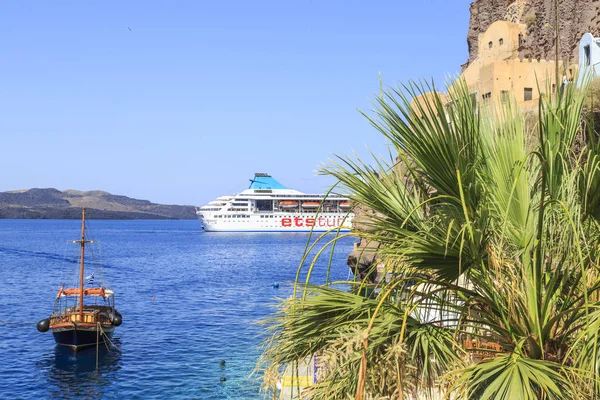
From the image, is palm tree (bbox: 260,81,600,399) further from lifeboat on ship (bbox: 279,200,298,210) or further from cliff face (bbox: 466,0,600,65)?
lifeboat on ship (bbox: 279,200,298,210)

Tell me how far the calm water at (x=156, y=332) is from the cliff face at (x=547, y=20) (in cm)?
2575

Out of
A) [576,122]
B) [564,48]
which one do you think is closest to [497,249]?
[576,122]

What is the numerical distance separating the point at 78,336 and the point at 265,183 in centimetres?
11781

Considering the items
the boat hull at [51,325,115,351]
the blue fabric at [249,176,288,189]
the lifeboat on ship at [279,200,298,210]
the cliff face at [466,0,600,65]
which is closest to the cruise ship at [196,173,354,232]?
the lifeboat on ship at [279,200,298,210]

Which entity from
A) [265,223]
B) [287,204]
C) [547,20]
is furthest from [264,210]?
[547,20]

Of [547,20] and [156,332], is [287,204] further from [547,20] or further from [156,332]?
[156,332]

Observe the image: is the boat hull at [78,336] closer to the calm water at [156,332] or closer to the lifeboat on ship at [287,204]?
the calm water at [156,332]

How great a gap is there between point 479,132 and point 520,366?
1.81 metres

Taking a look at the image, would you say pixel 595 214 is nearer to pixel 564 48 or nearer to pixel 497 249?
pixel 497 249

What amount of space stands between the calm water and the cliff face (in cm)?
2575

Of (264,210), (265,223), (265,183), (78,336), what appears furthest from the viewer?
(265,183)

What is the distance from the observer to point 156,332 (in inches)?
1416

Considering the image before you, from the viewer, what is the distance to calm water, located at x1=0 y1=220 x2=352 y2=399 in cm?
2464

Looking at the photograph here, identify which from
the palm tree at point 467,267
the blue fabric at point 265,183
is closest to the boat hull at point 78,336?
the palm tree at point 467,267
